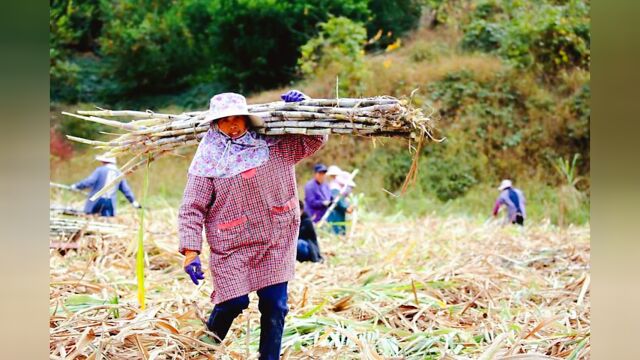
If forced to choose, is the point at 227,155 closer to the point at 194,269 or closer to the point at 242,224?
the point at 242,224

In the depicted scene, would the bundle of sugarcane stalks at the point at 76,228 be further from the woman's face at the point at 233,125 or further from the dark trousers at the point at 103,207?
the woman's face at the point at 233,125

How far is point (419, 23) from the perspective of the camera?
19.2m

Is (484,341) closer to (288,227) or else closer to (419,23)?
(288,227)

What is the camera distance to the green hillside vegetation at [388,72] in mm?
15594

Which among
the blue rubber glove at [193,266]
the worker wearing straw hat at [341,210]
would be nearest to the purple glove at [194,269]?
the blue rubber glove at [193,266]

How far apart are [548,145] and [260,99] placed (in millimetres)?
6436

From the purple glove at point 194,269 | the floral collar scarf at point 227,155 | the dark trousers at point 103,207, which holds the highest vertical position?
the floral collar scarf at point 227,155

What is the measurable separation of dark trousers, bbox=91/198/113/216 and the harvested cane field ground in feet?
6.16

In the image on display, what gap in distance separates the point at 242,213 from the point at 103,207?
6223 mm

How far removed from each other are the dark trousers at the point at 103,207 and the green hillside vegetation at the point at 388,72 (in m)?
4.88

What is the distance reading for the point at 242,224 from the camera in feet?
11.1

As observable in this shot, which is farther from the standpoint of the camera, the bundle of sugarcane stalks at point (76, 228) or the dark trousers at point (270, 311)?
the bundle of sugarcane stalks at point (76, 228)

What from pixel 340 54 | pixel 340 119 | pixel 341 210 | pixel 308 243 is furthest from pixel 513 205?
pixel 340 119
